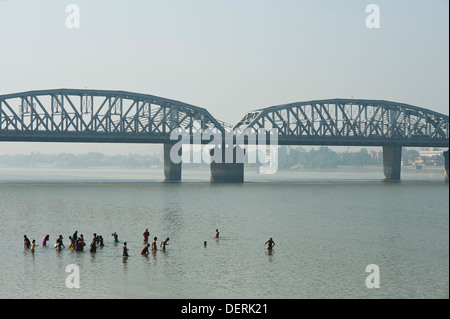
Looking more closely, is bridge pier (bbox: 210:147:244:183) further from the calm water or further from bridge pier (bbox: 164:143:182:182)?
the calm water

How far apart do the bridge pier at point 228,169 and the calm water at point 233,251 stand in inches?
2240

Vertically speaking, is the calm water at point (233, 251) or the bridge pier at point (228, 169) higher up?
the bridge pier at point (228, 169)

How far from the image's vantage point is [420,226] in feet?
261

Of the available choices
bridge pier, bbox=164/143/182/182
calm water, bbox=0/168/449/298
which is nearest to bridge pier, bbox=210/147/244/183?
bridge pier, bbox=164/143/182/182

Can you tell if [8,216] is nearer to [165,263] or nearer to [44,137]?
[165,263]

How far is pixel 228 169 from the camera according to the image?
175m

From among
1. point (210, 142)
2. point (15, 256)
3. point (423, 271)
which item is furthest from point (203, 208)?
point (210, 142)

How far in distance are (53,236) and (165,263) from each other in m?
21.6

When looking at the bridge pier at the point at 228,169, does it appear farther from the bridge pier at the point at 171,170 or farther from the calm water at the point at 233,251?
the calm water at the point at 233,251

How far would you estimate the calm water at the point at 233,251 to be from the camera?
140ft

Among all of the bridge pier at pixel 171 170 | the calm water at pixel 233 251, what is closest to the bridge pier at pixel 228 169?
the bridge pier at pixel 171 170

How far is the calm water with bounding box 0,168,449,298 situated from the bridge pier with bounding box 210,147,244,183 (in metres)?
56.9

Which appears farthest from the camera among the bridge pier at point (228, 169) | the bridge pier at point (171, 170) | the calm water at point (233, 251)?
the bridge pier at point (171, 170)

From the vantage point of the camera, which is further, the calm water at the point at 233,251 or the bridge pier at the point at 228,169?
the bridge pier at the point at 228,169
